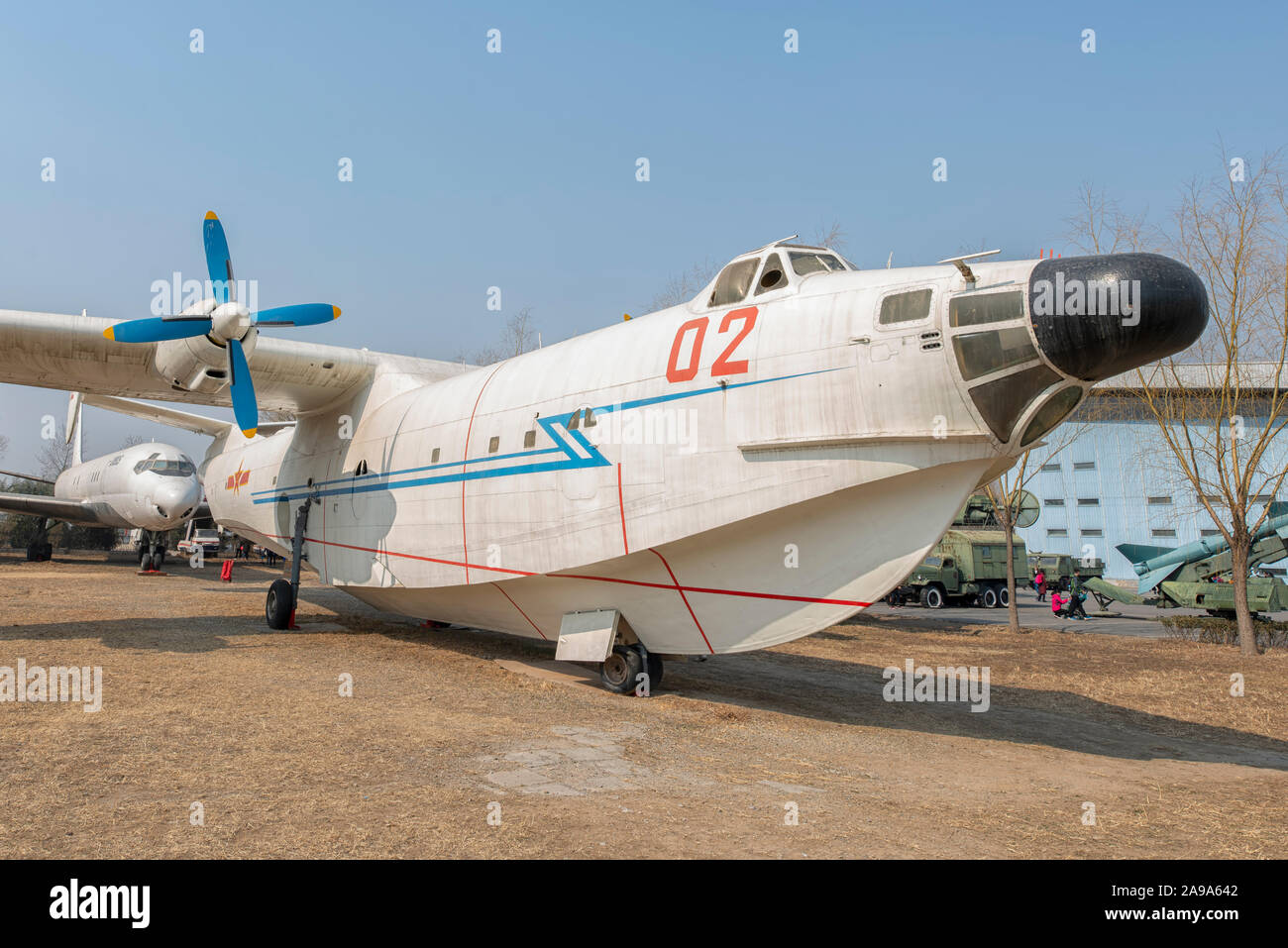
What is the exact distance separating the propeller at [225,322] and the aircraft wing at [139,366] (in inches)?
36.5

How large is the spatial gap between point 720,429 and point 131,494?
27.1m

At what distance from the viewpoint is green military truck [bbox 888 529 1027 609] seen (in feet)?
93.0

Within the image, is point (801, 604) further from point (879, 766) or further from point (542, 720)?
point (542, 720)

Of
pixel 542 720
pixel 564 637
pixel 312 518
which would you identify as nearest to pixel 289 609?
pixel 312 518

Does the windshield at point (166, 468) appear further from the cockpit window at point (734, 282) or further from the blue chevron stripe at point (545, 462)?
the cockpit window at point (734, 282)

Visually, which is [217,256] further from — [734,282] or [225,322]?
[734,282]

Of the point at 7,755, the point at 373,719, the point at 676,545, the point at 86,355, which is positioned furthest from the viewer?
the point at 86,355

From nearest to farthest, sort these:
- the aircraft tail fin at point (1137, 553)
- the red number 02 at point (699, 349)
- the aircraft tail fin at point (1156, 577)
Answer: the red number 02 at point (699, 349) → the aircraft tail fin at point (1156, 577) → the aircraft tail fin at point (1137, 553)

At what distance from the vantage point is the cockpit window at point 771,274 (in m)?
7.99

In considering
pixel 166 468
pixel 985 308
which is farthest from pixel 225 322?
pixel 166 468

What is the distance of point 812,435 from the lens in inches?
282

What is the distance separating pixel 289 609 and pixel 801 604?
1038cm

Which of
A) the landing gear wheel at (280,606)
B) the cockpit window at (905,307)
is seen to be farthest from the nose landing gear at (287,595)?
A: the cockpit window at (905,307)

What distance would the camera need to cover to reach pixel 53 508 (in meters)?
32.4
